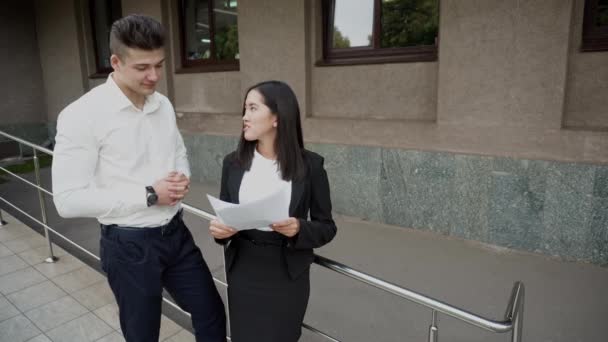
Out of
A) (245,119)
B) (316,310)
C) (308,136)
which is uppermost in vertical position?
(245,119)

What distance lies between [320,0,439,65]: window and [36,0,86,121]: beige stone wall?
630 centimetres

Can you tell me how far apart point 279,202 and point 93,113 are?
0.81 metres

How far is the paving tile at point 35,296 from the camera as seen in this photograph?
9.93ft

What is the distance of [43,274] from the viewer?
3486 millimetres

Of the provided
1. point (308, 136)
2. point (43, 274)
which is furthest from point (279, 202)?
point (308, 136)

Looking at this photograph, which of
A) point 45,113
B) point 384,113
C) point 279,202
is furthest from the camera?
point 45,113

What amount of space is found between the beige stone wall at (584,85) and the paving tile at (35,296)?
4623 mm

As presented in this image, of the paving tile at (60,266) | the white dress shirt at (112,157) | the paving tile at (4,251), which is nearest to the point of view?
the white dress shirt at (112,157)

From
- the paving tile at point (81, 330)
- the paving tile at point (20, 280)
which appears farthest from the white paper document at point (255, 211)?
the paving tile at point (20, 280)

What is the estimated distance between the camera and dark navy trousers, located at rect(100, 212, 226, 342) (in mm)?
1679

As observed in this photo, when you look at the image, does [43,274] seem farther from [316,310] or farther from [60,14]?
[60,14]

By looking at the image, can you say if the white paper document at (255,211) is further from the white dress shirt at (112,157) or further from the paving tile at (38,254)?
the paving tile at (38,254)

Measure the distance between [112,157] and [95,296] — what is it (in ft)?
6.59

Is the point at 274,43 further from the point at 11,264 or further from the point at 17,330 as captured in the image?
the point at 17,330
